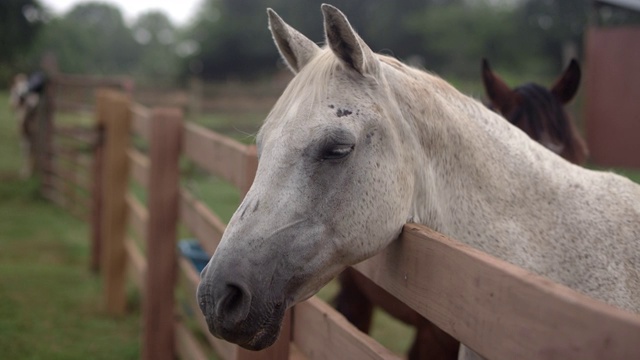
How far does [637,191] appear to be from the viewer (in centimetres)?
219

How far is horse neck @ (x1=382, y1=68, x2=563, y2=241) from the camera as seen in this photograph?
1.89 metres

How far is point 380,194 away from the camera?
172 centimetres

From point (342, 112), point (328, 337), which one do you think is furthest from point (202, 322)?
point (342, 112)

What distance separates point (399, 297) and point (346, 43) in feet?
2.29

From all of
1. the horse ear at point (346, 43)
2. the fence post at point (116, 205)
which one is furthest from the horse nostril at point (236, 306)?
the fence post at point (116, 205)

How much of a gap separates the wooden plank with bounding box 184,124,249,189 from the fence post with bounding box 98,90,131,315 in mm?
1812

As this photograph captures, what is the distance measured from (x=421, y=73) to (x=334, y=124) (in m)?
0.52

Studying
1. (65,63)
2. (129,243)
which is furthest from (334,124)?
(65,63)

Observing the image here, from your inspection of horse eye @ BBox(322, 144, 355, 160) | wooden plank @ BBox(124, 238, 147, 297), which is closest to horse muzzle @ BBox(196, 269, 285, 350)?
horse eye @ BBox(322, 144, 355, 160)

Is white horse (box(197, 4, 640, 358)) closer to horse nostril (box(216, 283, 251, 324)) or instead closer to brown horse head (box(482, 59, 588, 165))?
horse nostril (box(216, 283, 251, 324))

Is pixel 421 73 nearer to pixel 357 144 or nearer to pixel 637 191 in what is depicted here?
pixel 357 144

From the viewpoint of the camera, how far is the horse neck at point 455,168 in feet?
6.19

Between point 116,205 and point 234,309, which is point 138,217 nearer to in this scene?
point 116,205

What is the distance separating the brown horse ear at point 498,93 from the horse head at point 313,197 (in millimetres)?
1437
